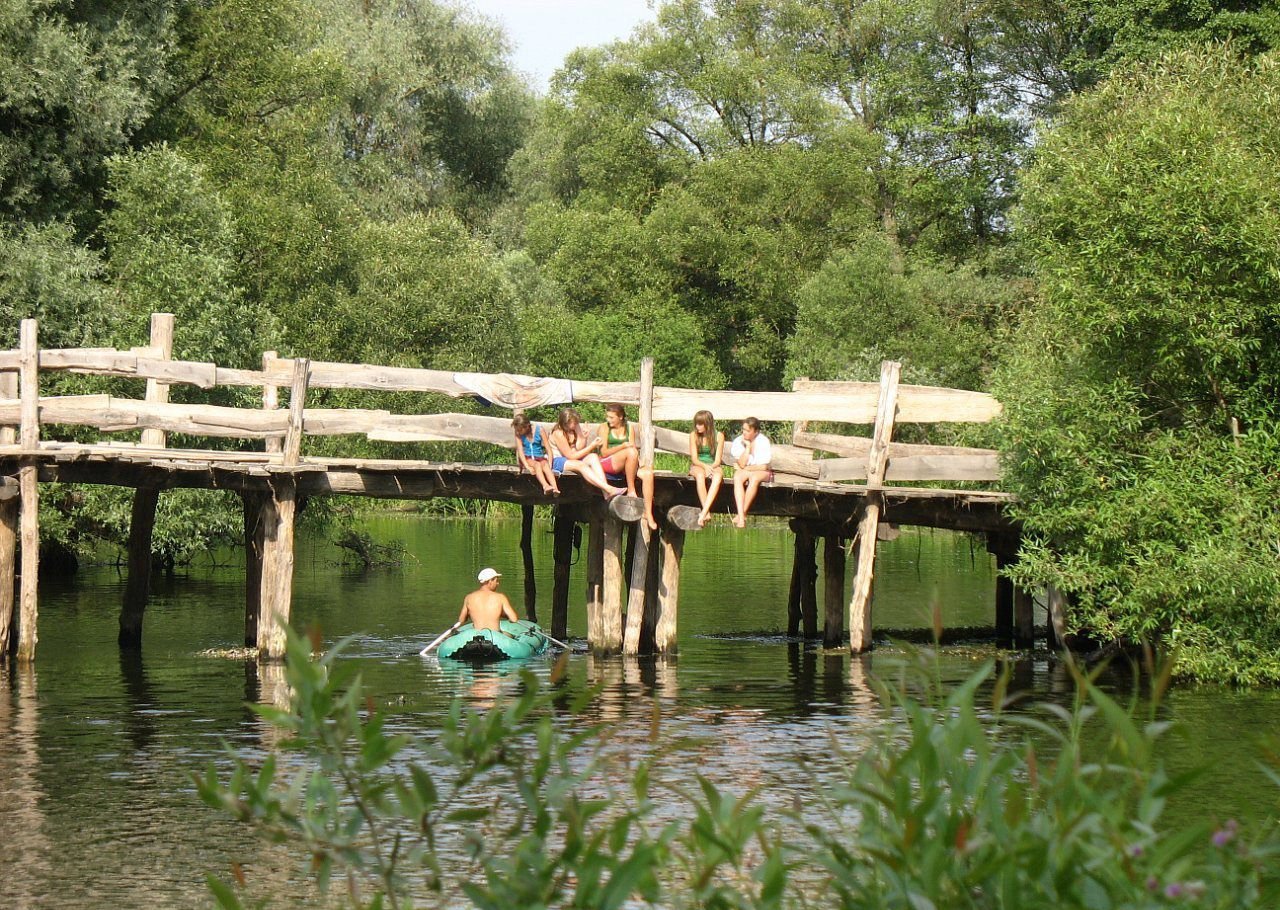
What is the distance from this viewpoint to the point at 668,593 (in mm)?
20000

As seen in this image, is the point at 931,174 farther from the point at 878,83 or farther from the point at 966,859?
the point at 966,859

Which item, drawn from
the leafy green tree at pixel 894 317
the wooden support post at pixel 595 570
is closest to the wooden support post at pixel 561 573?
the wooden support post at pixel 595 570

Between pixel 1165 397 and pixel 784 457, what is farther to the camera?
pixel 784 457

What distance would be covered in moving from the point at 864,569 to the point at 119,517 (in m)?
12.6

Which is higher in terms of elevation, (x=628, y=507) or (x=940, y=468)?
(x=940, y=468)

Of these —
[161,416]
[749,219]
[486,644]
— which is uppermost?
[749,219]

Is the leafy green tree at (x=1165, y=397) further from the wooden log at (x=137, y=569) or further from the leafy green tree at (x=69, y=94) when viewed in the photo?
the leafy green tree at (x=69, y=94)

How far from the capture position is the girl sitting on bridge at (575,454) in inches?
728

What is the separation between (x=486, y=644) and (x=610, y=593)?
1.49m

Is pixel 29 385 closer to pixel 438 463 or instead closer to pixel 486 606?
pixel 438 463

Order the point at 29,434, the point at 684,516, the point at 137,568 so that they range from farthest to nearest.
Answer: the point at 137,568 → the point at 684,516 → the point at 29,434

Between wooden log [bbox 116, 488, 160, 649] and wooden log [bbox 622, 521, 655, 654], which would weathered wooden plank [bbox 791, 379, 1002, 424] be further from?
wooden log [bbox 116, 488, 160, 649]

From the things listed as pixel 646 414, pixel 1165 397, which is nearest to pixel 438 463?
pixel 646 414

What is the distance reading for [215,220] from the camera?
30.0 metres
